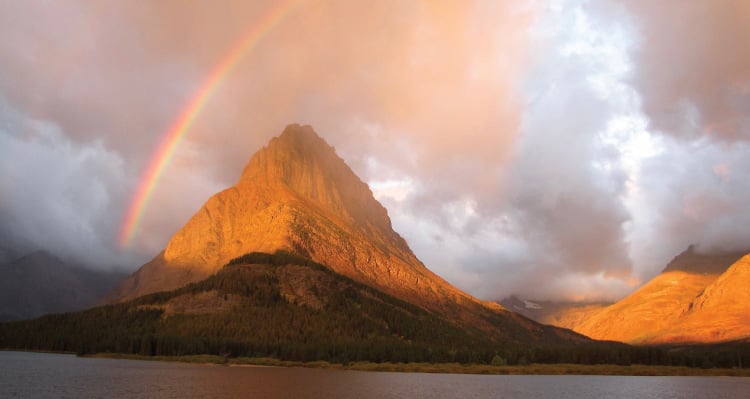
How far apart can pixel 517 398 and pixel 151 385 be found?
94.1 metres

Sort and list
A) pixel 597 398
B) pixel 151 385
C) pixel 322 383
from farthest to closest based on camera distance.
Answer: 1. pixel 322 383
2. pixel 597 398
3. pixel 151 385

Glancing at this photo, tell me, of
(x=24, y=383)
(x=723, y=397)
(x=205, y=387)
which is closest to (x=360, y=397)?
(x=205, y=387)

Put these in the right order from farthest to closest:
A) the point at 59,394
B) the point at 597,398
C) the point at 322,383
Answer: the point at 322,383 < the point at 597,398 < the point at 59,394

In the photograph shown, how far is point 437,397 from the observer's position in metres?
148

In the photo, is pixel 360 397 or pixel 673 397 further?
pixel 673 397

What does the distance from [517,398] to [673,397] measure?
52127 millimetres

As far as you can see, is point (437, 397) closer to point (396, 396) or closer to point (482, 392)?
point (396, 396)

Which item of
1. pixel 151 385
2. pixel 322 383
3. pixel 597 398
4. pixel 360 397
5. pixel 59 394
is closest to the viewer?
pixel 59 394

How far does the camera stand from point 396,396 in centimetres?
14638

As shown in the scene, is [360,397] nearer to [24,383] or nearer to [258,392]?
[258,392]

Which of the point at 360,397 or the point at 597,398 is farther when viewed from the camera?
the point at 597,398

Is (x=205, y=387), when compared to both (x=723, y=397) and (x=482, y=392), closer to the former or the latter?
(x=482, y=392)

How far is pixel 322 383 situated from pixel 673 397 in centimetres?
10315

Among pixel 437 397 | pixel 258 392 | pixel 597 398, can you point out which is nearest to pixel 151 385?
pixel 258 392
